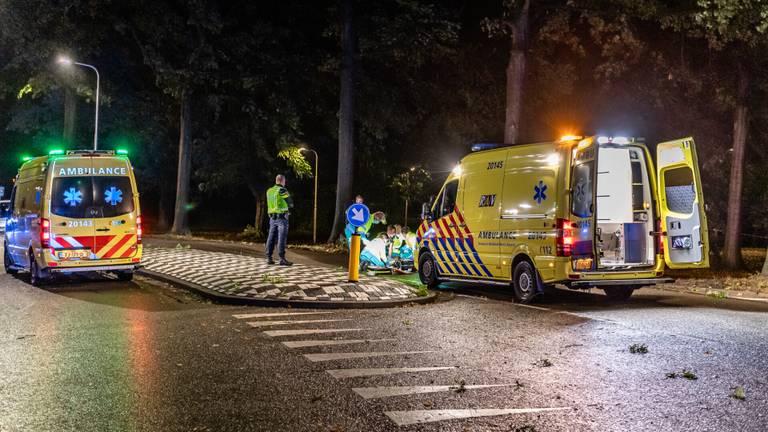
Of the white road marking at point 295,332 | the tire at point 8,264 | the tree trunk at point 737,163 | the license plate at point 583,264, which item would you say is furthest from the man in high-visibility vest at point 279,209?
the tree trunk at point 737,163

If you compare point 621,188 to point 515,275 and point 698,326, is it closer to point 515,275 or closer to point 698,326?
point 515,275

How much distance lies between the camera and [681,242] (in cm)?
1149

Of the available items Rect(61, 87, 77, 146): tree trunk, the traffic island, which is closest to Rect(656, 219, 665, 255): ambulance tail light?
the traffic island

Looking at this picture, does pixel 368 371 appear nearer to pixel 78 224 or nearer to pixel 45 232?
pixel 78 224

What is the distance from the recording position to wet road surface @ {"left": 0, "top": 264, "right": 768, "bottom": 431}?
5234mm

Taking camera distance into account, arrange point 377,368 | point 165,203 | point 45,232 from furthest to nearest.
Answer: point 165,203 → point 45,232 → point 377,368

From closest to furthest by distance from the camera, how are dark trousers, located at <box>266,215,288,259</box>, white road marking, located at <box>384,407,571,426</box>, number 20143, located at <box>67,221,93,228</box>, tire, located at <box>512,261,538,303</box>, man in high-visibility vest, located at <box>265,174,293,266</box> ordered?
white road marking, located at <box>384,407,571,426</box>
tire, located at <box>512,261,538,303</box>
number 20143, located at <box>67,221,93,228</box>
man in high-visibility vest, located at <box>265,174,293,266</box>
dark trousers, located at <box>266,215,288,259</box>

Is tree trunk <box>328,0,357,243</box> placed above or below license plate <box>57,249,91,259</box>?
above

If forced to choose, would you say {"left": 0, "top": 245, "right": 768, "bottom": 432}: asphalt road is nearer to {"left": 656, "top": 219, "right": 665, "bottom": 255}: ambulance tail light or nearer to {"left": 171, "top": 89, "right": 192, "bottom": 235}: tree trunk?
{"left": 656, "top": 219, "right": 665, "bottom": 255}: ambulance tail light

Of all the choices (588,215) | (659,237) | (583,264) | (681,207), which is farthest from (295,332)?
(681,207)

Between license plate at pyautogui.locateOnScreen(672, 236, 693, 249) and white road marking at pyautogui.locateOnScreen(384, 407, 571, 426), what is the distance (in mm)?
6912

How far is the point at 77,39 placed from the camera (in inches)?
1234

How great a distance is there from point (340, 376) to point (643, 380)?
270cm

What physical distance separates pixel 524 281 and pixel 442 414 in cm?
676
